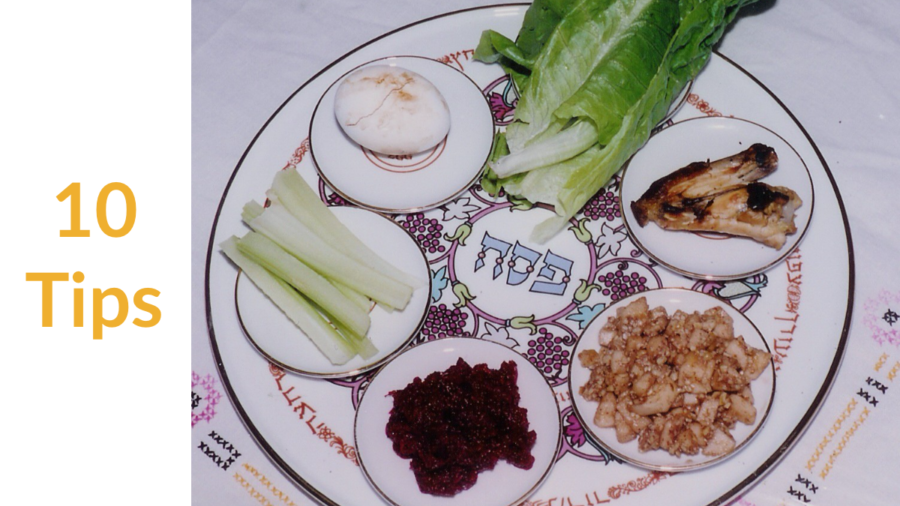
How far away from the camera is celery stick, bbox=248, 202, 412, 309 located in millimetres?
3080

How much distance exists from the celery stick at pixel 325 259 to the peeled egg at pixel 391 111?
49cm

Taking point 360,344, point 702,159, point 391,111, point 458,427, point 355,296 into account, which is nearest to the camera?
point 458,427

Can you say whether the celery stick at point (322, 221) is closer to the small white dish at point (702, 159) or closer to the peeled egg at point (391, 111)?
the peeled egg at point (391, 111)

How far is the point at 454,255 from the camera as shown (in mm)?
3289

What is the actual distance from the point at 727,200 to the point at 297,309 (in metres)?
1.81

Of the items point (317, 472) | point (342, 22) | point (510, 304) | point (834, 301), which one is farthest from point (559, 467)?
point (342, 22)

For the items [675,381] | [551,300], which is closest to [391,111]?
[551,300]

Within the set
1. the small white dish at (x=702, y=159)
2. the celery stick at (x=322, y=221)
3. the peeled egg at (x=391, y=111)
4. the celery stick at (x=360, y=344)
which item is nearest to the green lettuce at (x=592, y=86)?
the small white dish at (x=702, y=159)

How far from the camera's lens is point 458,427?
272cm

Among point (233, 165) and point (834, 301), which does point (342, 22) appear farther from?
point (834, 301)

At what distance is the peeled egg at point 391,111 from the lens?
10.6 ft

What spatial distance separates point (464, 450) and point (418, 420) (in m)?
0.20

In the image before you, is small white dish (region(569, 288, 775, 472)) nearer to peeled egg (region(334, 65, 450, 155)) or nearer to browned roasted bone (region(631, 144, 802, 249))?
browned roasted bone (region(631, 144, 802, 249))

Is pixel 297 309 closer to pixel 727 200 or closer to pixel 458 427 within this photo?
pixel 458 427
